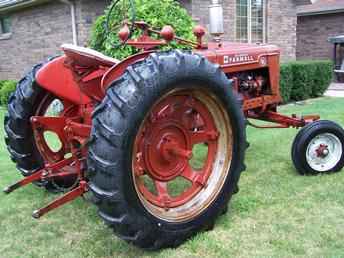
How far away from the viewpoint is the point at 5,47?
13.6 meters

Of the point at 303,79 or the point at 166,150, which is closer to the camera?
the point at 166,150

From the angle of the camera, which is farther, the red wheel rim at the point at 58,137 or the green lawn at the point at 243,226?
the red wheel rim at the point at 58,137

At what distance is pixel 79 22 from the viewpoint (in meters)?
10.1

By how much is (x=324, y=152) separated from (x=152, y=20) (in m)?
3.34

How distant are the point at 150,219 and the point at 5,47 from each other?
12.6 metres

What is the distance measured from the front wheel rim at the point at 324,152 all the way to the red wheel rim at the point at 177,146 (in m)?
1.39

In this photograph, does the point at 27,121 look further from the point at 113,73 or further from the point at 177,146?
the point at 177,146

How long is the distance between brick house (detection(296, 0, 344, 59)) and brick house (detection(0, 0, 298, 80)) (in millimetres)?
5380

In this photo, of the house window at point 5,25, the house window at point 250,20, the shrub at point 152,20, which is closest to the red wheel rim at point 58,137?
the shrub at point 152,20

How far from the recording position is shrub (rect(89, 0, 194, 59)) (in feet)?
20.4

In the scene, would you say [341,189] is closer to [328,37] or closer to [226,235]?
[226,235]

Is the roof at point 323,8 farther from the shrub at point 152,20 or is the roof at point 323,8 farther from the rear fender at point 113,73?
the rear fender at point 113,73

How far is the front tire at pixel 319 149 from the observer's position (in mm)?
4020

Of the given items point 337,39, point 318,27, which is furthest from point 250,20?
point 318,27
